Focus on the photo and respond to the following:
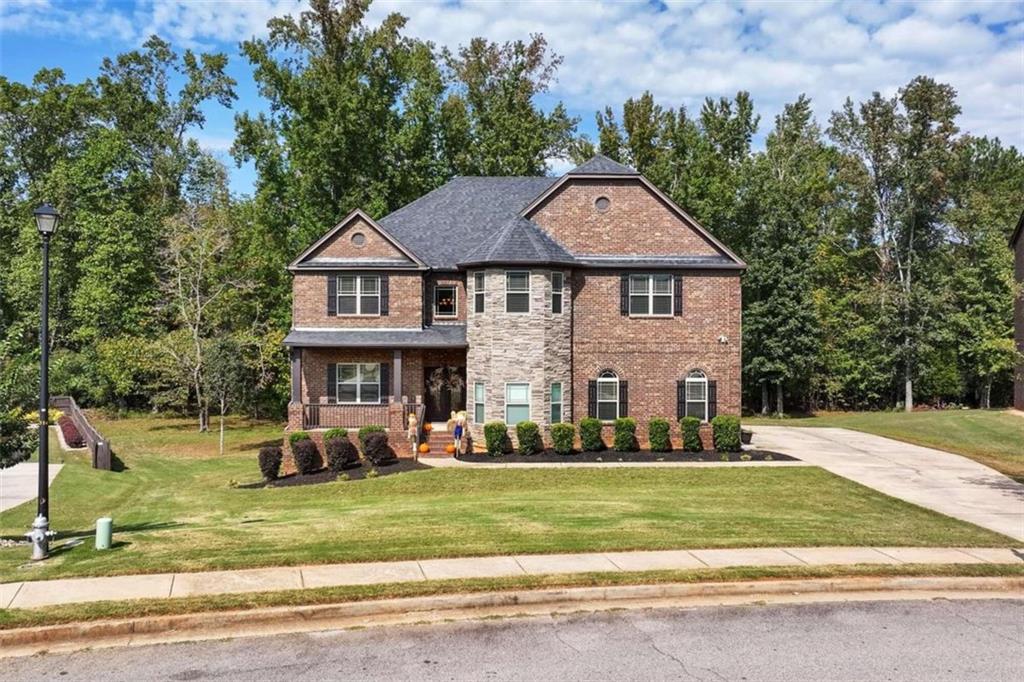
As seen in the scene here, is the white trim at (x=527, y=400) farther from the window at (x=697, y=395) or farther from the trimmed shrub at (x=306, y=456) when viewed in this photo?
the trimmed shrub at (x=306, y=456)

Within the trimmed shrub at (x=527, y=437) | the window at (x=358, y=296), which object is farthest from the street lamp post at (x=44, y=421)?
the window at (x=358, y=296)

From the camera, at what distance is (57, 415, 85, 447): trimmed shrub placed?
30406 mm

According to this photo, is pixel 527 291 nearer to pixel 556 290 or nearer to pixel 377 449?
pixel 556 290

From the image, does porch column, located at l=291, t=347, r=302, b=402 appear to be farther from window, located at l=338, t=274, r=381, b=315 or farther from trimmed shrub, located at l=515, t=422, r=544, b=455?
trimmed shrub, located at l=515, t=422, r=544, b=455

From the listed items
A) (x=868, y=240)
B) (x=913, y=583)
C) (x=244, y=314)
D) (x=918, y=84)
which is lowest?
(x=913, y=583)

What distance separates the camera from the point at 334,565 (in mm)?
11594

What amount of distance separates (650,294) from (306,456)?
12.8 meters

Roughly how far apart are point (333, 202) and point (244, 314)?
7.73 meters

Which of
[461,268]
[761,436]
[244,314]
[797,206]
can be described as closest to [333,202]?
[244,314]

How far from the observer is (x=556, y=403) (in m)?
26.4

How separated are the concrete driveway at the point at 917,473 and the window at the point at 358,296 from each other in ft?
49.8

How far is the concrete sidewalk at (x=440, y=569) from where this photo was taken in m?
10.2

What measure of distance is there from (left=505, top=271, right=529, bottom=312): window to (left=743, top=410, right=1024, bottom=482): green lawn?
1617 cm

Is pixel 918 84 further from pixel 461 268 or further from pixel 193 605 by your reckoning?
pixel 193 605
